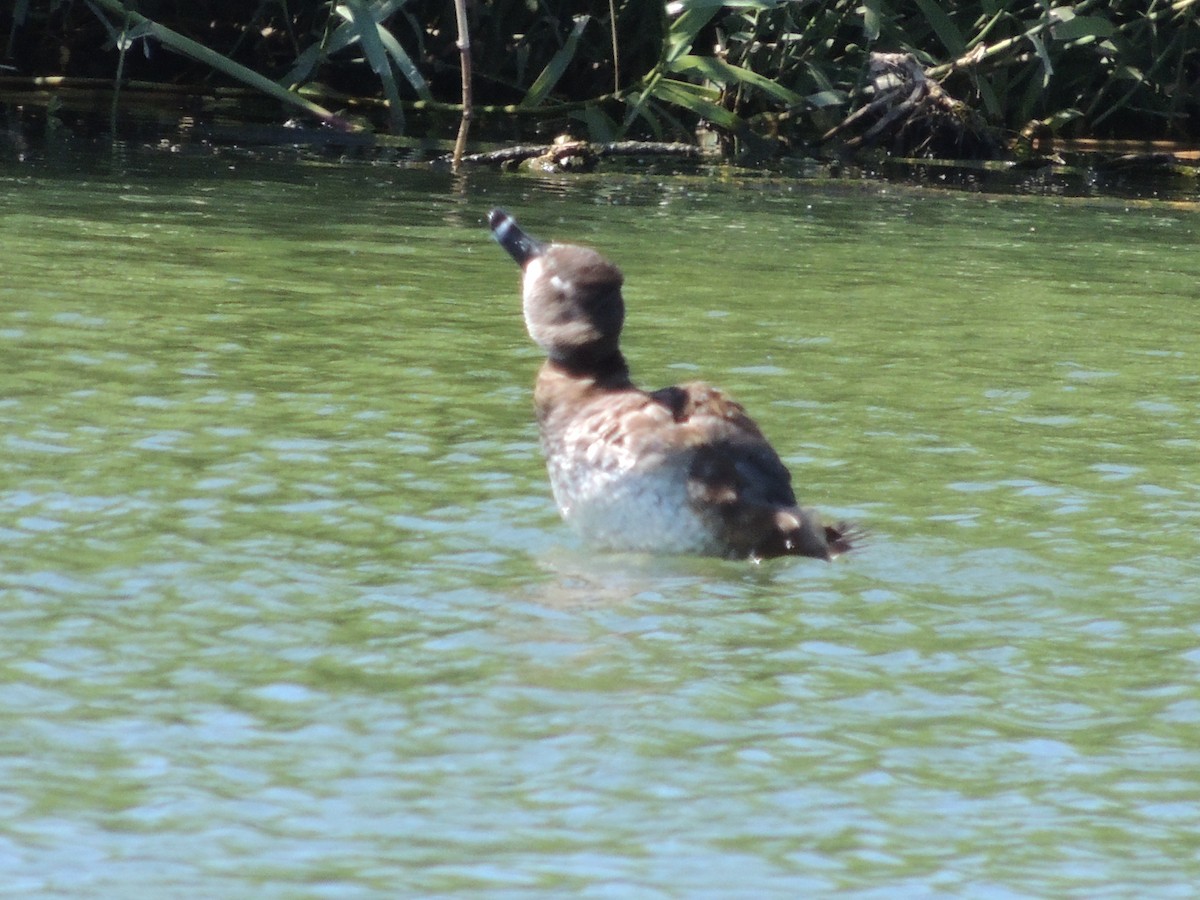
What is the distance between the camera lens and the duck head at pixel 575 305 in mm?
6770

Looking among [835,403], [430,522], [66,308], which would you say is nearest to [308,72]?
[66,308]

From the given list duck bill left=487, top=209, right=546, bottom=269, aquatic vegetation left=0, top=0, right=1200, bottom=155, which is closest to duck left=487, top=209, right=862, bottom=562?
duck bill left=487, top=209, right=546, bottom=269

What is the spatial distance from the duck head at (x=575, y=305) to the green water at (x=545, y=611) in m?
0.55

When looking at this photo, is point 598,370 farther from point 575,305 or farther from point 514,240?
point 514,240

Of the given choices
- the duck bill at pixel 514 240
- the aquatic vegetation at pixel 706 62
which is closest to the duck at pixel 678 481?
the duck bill at pixel 514 240

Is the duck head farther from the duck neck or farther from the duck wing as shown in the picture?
the duck wing

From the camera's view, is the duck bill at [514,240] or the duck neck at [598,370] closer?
the duck neck at [598,370]

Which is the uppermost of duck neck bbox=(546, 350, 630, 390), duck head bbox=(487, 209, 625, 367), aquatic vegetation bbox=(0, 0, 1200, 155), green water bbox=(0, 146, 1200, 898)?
aquatic vegetation bbox=(0, 0, 1200, 155)

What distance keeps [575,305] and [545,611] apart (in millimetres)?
1436

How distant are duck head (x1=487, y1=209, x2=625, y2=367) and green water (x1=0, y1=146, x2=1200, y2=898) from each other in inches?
21.5

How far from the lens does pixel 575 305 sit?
22.3 ft

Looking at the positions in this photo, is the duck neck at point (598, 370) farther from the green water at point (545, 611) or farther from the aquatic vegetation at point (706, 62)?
the aquatic vegetation at point (706, 62)

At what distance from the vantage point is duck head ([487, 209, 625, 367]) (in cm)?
677

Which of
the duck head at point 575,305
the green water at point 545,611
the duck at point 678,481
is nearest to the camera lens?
the green water at point 545,611
